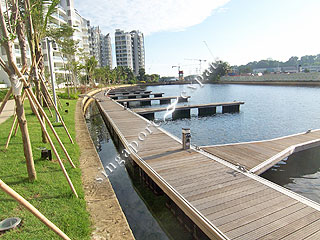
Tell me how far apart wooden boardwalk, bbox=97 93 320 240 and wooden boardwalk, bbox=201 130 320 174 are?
30.5 inches

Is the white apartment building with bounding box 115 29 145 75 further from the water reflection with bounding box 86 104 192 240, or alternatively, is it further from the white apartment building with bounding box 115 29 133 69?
the water reflection with bounding box 86 104 192 240

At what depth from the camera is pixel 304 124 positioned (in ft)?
60.7

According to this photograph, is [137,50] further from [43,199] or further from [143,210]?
[43,199]

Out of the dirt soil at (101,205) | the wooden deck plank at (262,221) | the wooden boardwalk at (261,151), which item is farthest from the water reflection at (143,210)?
the wooden boardwalk at (261,151)

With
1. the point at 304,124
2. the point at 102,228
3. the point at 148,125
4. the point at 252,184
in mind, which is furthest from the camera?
the point at 304,124

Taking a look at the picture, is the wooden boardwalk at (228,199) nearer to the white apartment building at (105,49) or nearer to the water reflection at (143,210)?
the water reflection at (143,210)

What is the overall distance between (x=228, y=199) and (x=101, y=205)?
10.0 feet

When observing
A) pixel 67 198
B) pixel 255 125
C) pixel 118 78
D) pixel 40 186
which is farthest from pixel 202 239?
pixel 118 78

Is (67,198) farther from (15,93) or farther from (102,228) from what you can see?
(15,93)

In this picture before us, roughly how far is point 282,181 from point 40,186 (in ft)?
28.2

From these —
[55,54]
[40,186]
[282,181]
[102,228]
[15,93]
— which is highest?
[55,54]

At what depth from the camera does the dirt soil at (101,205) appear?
4402 millimetres

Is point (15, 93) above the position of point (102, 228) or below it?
above

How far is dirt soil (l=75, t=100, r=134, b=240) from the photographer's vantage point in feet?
14.4
